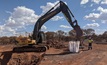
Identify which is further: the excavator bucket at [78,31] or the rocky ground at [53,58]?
the excavator bucket at [78,31]

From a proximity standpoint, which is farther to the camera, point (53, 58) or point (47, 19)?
point (47, 19)

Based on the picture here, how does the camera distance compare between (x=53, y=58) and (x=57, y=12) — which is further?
(x=57, y=12)

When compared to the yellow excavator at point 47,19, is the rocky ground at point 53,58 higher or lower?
lower

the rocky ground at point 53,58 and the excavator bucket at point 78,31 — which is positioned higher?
the excavator bucket at point 78,31

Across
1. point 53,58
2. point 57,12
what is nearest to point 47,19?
point 57,12

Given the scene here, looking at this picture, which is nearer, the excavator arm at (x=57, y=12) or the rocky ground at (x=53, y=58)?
the rocky ground at (x=53, y=58)

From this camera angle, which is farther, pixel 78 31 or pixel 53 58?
pixel 78 31

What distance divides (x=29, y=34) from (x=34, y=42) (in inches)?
73.6

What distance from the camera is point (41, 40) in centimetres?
2541

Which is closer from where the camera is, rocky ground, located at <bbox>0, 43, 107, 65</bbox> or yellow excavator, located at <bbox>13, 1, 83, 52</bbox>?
rocky ground, located at <bbox>0, 43, 107, 65</bbox>

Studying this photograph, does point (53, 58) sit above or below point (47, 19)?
below

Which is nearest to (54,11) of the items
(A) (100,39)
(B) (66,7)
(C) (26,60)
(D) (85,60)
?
(B) (66,7)

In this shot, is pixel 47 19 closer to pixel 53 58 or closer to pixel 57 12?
pixel 57 12

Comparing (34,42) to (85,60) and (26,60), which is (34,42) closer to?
(26,60)
